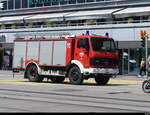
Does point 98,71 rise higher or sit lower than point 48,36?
lower

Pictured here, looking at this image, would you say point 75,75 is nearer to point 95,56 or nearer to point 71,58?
point 71,58

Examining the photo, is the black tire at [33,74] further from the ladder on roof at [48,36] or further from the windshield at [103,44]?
the windshield at [103,44]

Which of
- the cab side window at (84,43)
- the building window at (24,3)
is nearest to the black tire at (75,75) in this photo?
the cab side window at (84,43)

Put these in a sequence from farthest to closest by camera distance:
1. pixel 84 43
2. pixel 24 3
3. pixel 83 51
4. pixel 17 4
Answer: pixel 17 4
pixel 24 3
pixel 83 51
pixel 84 43

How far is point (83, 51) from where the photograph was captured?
82.7ft

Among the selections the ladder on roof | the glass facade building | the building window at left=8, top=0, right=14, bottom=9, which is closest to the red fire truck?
the ladder on roof

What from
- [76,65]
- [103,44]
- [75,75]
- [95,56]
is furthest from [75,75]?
[103,44]

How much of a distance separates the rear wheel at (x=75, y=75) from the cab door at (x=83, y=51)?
21.5 inches

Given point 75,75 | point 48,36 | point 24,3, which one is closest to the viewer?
point 75,75

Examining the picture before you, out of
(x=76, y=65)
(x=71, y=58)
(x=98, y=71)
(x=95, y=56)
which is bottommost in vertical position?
(x=98, y=71)

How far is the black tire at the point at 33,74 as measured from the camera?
90.6 feet

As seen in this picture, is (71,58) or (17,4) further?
(17,4)

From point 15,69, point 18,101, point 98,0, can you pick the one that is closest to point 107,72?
point 15,69

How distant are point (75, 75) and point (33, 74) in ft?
11.6
